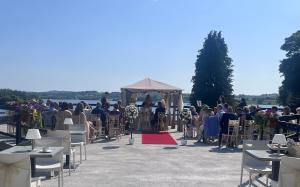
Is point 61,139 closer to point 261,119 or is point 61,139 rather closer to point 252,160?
point 252,160

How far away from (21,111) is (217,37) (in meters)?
33.2

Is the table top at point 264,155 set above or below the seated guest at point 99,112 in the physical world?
below

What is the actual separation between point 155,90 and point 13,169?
14937mm

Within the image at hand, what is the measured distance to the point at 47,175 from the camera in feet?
27.8

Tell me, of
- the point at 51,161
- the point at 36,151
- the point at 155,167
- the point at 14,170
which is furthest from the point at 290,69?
the point at 14,170

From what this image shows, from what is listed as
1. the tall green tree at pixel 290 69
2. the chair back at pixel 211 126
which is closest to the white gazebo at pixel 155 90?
the chair back at pixel 211 126

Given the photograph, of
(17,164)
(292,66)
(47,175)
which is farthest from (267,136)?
(292,66)

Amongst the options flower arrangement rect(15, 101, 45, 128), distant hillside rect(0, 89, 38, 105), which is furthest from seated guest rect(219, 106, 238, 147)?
distant hillside rect(0, 89, 38, 105)

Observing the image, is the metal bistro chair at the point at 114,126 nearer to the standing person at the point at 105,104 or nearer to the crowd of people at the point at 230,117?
the standing person at the point at 105,104

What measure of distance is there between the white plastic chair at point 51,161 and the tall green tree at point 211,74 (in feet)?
117

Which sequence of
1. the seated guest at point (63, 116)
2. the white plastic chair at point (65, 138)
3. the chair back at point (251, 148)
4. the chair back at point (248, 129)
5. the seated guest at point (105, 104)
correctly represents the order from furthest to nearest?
the seated guest at point (105, 104) → the chair back at point (248, 129) → the seated guest at point (63, 116) → the white plastic chair at point (65, 138) → the chair back at point (251, 148)

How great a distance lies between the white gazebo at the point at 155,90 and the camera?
2025 centimetres

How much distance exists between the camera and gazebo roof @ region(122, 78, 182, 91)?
20188mm

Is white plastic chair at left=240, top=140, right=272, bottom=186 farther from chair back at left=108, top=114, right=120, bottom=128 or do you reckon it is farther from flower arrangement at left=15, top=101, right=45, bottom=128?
chair back at left=108, top=114, right=120, bottom=128
